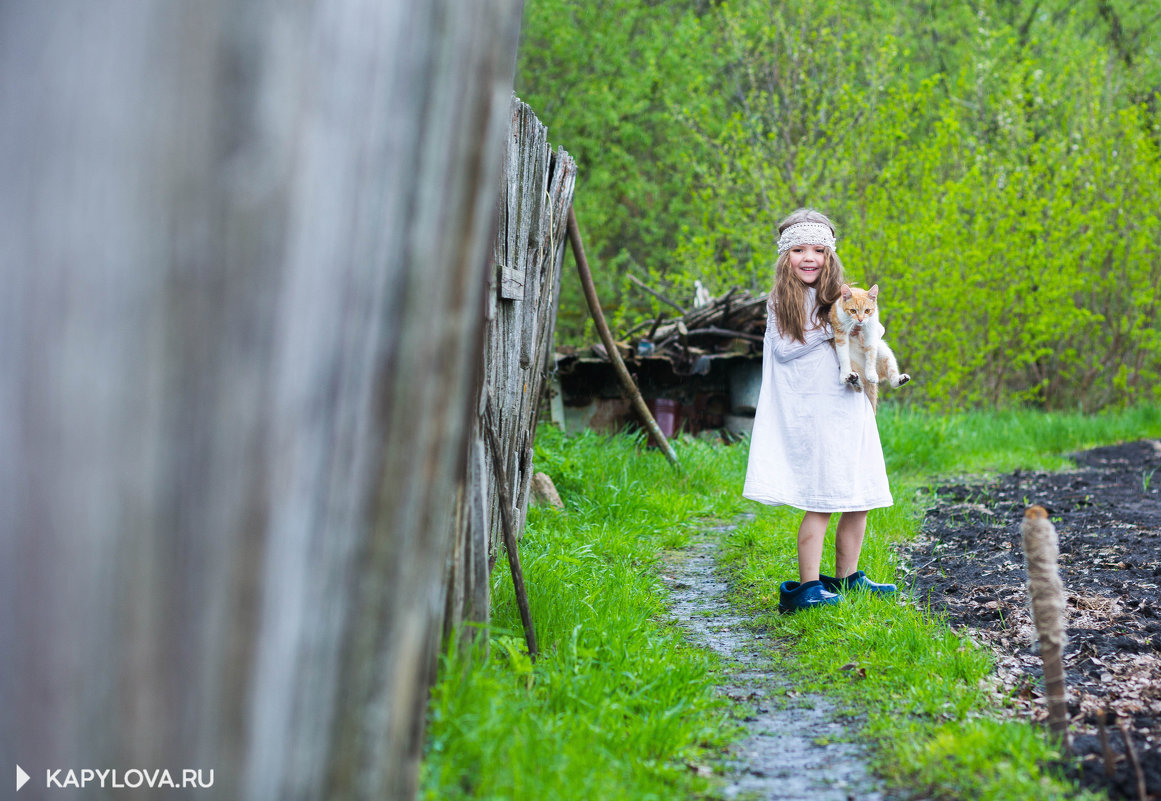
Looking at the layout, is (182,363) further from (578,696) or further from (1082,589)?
(1082,589)

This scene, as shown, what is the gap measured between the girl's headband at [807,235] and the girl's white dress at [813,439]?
8.0 inches

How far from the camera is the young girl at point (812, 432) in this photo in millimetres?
3752

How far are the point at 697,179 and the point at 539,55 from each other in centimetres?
363

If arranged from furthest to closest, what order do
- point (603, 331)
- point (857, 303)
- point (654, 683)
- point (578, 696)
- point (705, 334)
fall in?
point (705, 334)
point (603, 331)
point (857, 303)
point (654, 683)
point (578, 696)

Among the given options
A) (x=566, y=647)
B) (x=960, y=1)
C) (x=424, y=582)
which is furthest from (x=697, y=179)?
(x=424, y=582)

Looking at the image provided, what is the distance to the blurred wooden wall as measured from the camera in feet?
4.42

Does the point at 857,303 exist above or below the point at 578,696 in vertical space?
above

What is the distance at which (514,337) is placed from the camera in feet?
12.7

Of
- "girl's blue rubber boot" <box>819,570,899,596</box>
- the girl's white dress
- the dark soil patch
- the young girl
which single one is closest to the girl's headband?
the young girl

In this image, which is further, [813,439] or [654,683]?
[813,439]

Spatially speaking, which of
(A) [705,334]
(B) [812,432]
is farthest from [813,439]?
(A) [705,334]

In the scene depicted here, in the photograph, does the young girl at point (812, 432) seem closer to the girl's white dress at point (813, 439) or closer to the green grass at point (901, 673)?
the girl's white dress at point (813, 439)

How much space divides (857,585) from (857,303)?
1151 millimetres

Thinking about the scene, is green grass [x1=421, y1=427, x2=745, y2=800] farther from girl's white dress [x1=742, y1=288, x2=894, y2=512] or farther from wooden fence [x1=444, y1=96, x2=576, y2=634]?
girl's white dress [x1=742, y1=288, x2=894, y2=512]
